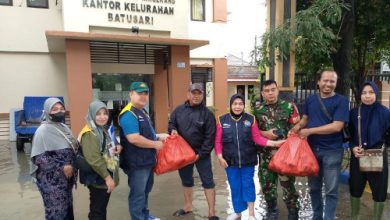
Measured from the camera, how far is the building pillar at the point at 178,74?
37.1 feet

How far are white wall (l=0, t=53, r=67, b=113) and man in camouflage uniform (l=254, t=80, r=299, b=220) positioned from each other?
34.3 ft

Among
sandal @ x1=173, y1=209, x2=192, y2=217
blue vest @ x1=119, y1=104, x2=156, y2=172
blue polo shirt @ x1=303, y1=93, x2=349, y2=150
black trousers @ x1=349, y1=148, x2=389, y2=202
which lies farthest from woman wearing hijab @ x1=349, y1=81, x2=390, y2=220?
blue vest @ x1=119, y1=104, x2=156, y2=172

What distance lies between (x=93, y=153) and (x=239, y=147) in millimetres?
1617

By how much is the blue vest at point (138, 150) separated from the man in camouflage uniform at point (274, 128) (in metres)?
1.26

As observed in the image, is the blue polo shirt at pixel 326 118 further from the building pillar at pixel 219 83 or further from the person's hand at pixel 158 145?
the building pillar at pixel 219 83

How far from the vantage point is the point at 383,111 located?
146 inches

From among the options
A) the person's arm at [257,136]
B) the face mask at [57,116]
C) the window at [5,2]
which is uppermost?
the window at [5,2]

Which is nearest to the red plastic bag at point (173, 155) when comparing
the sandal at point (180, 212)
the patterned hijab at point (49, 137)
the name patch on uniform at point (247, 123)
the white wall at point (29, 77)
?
the name patch on uniform at point (247, 123)

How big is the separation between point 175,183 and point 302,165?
295 centimetres

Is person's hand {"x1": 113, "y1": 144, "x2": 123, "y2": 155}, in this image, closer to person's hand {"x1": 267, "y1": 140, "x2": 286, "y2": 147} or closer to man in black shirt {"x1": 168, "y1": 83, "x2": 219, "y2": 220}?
man in black shirt {"x1": 168, "y1": 83, "x2": 219, "y2": 220}

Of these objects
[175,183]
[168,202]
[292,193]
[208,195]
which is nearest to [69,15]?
[175,183]

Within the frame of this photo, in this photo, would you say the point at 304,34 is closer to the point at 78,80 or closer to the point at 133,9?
the point at 78,80

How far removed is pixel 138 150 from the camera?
3885 mm

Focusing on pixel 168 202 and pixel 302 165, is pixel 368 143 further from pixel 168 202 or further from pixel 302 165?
pixel 168 202
